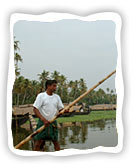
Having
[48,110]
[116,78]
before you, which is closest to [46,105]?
[48,110]

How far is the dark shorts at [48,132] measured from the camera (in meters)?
2.65

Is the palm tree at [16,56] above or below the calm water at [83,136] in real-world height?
above

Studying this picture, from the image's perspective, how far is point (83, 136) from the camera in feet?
9.39

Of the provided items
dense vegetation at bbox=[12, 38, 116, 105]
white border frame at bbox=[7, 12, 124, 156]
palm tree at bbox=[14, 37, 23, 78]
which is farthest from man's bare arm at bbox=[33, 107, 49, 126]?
palm tree at bbox=[14, 37, 23, 78]

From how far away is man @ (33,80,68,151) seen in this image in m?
2.65

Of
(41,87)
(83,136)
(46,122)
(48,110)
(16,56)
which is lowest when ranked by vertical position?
(83,136)

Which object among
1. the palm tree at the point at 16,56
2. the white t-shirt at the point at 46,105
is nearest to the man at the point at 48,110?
the white t-shirt at the point at 46,105

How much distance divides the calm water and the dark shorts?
0.08m

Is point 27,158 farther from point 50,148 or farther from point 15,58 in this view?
point 15,58

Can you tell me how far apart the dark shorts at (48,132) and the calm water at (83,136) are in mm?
84

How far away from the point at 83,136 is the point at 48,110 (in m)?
0.48

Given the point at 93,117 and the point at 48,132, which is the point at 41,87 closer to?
the point at 48,132

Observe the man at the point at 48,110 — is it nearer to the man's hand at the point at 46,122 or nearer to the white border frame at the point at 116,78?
the man's hand at the point at 46,122

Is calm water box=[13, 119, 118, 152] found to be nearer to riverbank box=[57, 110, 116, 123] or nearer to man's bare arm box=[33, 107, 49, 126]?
riverbank box=[57, 110, 116, 123]
